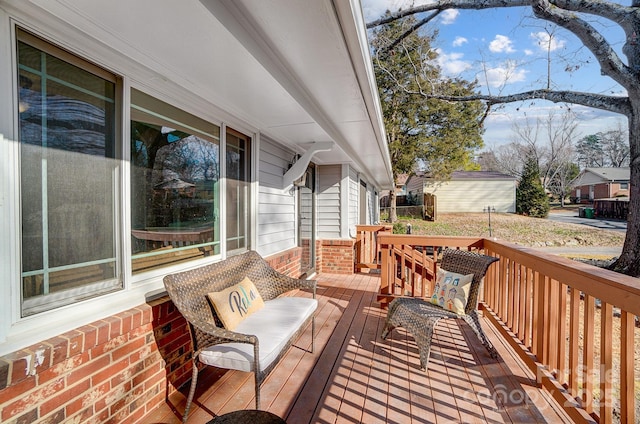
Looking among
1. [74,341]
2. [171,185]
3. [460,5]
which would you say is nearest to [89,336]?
[74,341]

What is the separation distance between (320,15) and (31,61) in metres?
1.39

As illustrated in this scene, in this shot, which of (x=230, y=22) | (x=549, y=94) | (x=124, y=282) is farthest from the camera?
(x=549, y=94)

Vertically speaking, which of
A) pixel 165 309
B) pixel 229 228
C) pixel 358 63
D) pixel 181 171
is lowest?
pixel 165 309

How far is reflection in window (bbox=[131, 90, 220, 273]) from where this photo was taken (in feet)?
6.56

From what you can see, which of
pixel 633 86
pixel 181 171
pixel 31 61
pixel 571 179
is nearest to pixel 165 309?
pixel 181 171

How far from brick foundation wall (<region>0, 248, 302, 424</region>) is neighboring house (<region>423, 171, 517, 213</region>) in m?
20.9

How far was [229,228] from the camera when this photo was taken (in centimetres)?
304

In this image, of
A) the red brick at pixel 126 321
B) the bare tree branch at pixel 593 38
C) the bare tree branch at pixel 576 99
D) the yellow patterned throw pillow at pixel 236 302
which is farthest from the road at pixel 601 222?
the red brick at pixel 126 321

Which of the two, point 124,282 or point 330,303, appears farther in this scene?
point 330,303

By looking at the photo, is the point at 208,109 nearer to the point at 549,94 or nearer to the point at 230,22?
the point at 230,22

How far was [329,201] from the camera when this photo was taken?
19.7 feet

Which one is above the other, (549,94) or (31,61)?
(549,94)

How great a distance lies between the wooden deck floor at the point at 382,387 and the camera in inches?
76.4

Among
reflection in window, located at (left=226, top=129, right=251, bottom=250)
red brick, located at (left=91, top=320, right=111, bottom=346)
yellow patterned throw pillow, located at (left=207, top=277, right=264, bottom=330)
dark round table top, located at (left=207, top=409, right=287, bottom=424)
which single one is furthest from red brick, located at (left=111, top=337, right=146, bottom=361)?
reflection in window, located at (left=226, top=129, right=251, bottom=250)
